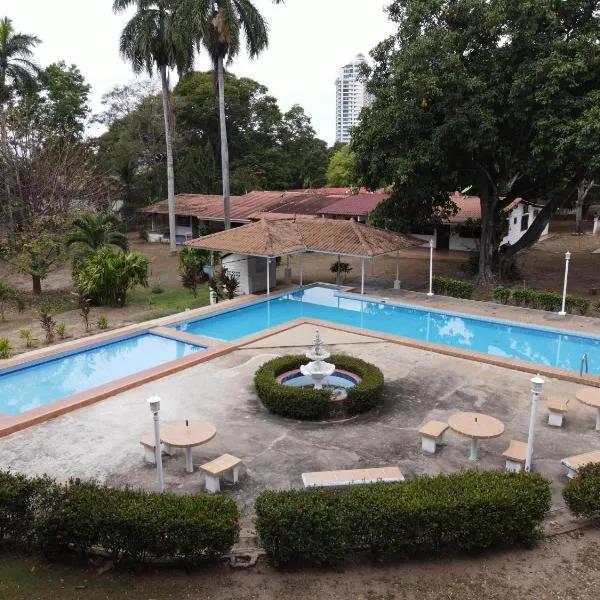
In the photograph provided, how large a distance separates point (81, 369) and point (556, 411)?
11.4m

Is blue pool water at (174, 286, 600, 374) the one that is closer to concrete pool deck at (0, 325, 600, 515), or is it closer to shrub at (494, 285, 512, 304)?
shrub at (494, 285, 512, 304)

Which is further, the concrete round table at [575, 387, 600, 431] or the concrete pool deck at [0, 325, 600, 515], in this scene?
the concrete round table at [575, 387, 600, 431]

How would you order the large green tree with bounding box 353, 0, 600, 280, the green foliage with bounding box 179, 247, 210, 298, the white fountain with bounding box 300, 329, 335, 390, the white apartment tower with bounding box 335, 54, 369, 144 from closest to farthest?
the white fountain with bounding box 300, 329, 335, 390 < the large green tree with bounding box 353, 0, 600, 280 < the green foliage with bounding box 179, 247, 210, 298 < the white apartment tower with bounding box 335, 54, 369, 144

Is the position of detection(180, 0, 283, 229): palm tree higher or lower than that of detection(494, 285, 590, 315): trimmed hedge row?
higher

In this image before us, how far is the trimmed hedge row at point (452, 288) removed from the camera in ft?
69.5

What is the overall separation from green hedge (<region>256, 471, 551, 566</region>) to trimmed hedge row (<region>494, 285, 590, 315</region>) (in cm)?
1326

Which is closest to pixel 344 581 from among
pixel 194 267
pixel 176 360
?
pixel 176 360

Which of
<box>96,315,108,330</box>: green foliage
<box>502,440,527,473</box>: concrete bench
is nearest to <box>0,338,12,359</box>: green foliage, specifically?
<box>96,315,108,330</box>: green foliage

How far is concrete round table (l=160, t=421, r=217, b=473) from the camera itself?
8.52 meters

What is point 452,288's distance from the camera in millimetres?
21391

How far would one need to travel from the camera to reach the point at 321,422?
10797 mm

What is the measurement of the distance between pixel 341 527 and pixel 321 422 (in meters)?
4.42

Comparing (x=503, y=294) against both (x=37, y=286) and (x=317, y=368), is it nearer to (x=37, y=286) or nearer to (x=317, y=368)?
(x=317, y=368)

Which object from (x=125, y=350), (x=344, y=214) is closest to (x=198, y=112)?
(x=344, y=214)
